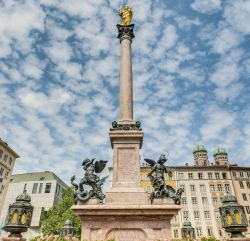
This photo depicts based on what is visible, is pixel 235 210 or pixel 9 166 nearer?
pixel 235 210

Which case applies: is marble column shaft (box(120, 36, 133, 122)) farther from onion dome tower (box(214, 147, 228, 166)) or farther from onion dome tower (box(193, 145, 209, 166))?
onion dome tower (box(214, 147, 228, 166))

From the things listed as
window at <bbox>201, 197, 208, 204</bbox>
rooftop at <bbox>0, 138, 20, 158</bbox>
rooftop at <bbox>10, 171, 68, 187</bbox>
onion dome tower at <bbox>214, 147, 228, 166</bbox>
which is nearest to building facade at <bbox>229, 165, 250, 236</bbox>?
window at <bbox>201, 197, 208, 204</bbox>

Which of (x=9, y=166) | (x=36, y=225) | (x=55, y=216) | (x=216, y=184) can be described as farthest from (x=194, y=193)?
(x=9, y=166)

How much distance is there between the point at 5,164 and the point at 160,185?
51.2 metres

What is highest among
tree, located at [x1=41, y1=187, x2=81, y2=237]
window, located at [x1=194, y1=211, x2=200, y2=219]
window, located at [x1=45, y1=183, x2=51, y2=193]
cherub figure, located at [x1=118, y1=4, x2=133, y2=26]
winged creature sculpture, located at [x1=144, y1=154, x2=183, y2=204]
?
window, located at [x1=45, y1=183, x2=51, y2=193]

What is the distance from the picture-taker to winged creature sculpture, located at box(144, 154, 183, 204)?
33.4 ft

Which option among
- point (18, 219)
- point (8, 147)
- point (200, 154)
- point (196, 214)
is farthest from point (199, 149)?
point (18, 219)

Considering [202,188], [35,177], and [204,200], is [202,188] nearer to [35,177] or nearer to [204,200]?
[204,200]

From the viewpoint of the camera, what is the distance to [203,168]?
59250 millimetres

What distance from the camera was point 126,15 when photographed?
16.5 meters

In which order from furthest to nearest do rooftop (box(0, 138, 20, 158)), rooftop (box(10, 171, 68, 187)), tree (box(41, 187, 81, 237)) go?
rooftop (box(10, 171, 68, 187)) < rooftop (box(0, 138, 20, 158)) < tree (box(41, 187, 81, 237))

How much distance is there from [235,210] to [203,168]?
5362 cm

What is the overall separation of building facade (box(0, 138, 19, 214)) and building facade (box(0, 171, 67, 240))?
14.4 ft

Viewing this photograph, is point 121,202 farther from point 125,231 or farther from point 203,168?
point 203,168
